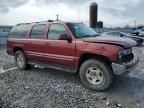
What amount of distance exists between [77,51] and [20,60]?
2.98 meters

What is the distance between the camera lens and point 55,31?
237 inches

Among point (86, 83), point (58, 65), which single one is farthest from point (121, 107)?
point (58, 65)

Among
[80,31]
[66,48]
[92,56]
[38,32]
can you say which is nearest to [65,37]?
[66,48]

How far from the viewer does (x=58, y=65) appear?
5918 mm

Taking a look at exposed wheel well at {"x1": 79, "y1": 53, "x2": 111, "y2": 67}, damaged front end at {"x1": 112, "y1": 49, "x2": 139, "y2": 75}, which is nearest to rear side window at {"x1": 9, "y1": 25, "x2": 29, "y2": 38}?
exposed wheel well at {"x1": 79, "y1": 53, "x2": 111, "y2": 67}

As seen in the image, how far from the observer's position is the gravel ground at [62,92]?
4309 mm

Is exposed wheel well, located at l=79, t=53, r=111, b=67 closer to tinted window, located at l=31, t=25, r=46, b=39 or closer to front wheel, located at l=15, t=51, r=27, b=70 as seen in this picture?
tinted window, located at l=31, t=25, r=46, b=39

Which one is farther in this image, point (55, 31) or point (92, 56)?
point (55, 31)

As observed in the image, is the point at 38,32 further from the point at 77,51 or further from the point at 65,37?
the point at 77,51

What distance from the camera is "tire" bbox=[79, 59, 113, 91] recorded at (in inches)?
192

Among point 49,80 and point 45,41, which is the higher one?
point 45,41

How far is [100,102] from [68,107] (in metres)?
0.79

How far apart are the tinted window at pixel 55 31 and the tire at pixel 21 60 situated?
1671mm

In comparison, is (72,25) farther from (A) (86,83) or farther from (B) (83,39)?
(A) (86,83)
